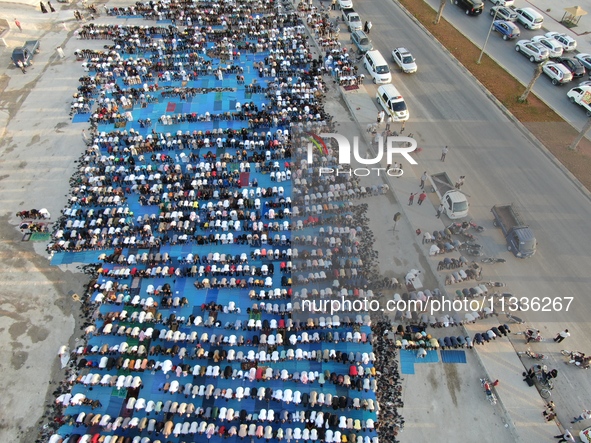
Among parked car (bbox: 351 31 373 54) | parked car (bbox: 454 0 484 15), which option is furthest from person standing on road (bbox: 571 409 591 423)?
parked car (bbox: 454 0 484 15)

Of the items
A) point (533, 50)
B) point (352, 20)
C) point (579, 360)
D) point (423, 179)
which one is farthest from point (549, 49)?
point (579, 360)

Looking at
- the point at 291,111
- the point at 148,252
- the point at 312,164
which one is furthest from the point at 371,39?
the point at 148,252

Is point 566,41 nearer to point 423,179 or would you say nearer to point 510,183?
point 510,183

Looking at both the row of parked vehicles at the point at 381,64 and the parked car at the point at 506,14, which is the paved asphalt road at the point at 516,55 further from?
the row of parked vehicles at the point at 381,64

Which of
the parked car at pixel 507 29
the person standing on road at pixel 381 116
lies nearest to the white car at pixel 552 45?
the parked car at pixel 507 29

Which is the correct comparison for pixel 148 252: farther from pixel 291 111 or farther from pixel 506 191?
pixel 506 191
